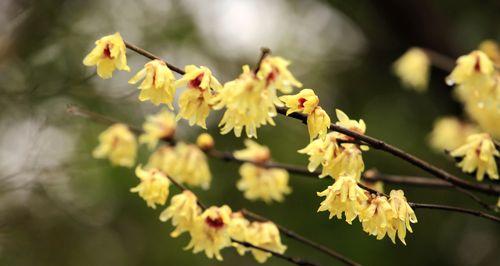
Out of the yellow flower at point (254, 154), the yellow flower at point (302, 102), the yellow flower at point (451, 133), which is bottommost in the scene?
the yellow flower at point (302, 102)

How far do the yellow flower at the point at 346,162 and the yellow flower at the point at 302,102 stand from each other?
0.76 ft

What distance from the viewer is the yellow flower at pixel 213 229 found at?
2.01m

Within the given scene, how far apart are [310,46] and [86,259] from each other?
2.82 meters

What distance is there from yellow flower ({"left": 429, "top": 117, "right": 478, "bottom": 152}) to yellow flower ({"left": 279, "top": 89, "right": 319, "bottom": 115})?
189cm

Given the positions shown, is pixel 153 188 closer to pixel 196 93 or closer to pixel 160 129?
pixel 196 93

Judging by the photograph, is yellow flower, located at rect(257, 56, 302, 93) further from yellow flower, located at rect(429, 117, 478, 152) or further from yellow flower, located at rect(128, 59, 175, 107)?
yellow flower, located at rect(429, 117, 478, 152)

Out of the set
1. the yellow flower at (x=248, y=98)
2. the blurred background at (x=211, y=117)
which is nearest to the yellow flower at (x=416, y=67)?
the blurred background at (x=211, y=117)

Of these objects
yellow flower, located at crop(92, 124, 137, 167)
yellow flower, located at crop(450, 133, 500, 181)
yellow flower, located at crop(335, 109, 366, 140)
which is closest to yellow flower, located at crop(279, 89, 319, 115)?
yellow flower, located at crop(335, 109, 366, 140)

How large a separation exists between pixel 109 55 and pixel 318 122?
0.60 metres

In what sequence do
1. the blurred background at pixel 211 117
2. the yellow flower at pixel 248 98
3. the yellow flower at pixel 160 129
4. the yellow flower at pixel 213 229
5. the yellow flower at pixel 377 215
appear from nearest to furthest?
1. the yellow flower at pixel 248 98
2. the yellow flower at pixel 377 215
3. the yellow flower at pixel 213 229
4. the yellow flower at pixel 160 129
5. the blurred background at pixel 211 117

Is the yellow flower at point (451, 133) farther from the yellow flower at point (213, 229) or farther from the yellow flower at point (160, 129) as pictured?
the yellow flower at point (213, 229)

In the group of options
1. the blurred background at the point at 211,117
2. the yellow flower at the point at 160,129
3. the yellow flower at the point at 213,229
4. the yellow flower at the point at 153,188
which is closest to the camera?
the yellow flower at the point at 213,229

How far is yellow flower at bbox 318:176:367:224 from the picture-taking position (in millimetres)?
1737

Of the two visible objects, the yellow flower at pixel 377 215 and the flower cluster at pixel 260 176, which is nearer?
the yellow flower at pixel 377 215
